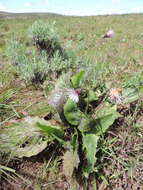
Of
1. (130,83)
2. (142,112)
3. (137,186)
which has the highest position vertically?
(130,83)

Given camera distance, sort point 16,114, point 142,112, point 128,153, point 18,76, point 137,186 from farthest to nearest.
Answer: point 18,76 → point 142,112 → point 16,114 → point 128,153 → point 137,186

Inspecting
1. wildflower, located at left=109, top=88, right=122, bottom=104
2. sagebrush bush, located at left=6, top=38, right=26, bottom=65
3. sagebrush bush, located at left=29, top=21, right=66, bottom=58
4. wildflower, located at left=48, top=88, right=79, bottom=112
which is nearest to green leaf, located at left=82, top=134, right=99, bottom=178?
wildflower, located at left=48, top=88, right=79, bottom=112

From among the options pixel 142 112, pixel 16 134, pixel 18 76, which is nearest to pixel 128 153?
pixel 142 112

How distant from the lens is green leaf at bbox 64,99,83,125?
138cm

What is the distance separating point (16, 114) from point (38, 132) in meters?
0.25

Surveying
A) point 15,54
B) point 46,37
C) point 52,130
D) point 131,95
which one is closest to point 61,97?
point 52,130

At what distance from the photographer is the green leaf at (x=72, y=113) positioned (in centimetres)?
138

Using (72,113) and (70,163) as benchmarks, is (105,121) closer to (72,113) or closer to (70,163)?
(72,113)

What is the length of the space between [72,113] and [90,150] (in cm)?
28

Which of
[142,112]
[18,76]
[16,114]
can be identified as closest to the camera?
[16,114]

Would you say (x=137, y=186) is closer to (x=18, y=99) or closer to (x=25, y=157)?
(x=25, y=157)

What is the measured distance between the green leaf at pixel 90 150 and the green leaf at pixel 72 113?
0.13 meters

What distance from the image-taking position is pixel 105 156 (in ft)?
4.46

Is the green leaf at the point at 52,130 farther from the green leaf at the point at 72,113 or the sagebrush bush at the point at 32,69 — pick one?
the sagebrush bush at the point at 32,69
